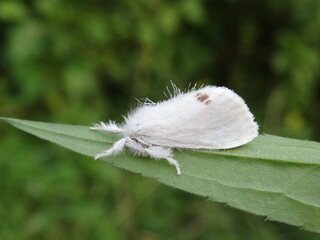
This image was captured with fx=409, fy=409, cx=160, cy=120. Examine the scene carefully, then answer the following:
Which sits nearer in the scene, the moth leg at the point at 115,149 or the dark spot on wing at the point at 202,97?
the moth leg at the point at 115,149

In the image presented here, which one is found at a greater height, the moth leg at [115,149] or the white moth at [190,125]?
the white moth at [190,125]

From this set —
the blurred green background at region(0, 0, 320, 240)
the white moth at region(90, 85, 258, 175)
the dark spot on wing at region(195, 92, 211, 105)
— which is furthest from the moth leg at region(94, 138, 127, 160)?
the blurred green background at region(0, 0, 320, 240)

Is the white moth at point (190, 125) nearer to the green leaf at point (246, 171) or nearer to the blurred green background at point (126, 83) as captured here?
the green leaf at point (246, 171)

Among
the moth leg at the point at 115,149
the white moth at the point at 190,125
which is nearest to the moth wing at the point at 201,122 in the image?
the white moth at the point at 190,125

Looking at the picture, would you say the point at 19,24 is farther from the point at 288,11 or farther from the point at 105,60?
the point at 288,11

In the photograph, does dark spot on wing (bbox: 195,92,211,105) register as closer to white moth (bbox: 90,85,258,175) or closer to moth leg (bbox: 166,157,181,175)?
white moth (bbox: 90,85,258,175)

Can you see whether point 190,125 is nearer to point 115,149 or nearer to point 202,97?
point 202,97

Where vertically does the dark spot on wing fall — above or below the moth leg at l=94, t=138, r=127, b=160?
above
